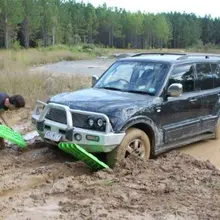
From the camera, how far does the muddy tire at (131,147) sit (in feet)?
20.0

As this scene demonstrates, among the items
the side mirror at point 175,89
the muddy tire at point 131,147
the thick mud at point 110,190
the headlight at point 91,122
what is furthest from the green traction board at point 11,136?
the side mirror at point 175,89

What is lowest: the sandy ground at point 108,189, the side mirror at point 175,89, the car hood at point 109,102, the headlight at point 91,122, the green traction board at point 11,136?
the sandy ground at point 108,189

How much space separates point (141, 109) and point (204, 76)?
2044 millimetres

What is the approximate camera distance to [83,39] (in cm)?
10106

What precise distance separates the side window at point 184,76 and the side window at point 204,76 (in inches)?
7.6

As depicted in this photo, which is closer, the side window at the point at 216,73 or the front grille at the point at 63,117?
the front grille at the point at 63,117

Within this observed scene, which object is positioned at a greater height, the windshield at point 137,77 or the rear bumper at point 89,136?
the windshield at point 137,77

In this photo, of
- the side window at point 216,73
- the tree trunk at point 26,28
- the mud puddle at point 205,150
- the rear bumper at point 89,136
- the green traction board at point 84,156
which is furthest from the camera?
the tree trunk at point 26,28

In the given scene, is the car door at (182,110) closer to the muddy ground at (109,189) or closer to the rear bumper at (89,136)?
the muddy ground at (109,189)

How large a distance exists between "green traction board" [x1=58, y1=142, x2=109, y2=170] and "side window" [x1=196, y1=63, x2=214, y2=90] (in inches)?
104

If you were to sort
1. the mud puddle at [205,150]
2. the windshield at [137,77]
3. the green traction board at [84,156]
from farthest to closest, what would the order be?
1. the mud puddle at [205,150]
2. the windshield at [137,77]
3. the green traction board at [84,156]

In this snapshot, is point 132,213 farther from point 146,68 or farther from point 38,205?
point 146,68

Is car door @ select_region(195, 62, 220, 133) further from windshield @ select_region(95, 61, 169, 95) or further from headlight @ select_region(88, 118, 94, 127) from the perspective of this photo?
headlight @ select_region(88, 118, 94, 127)

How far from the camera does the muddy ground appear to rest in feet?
14.8
